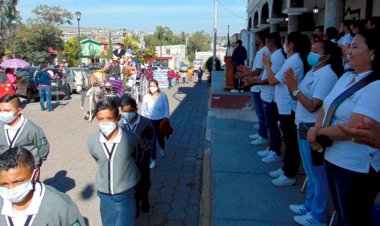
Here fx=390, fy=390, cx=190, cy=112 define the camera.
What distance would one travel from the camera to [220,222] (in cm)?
416

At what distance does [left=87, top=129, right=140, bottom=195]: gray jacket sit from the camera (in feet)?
11.5

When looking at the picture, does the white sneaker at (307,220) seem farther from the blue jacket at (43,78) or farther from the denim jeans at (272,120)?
the blue jacket at (43,78)

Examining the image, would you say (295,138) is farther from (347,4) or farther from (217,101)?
(347,4)

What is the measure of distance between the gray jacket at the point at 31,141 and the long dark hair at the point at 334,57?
3.01 m

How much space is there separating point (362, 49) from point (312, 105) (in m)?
1.05

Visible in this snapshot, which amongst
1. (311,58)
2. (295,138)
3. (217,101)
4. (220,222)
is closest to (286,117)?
(295,138)

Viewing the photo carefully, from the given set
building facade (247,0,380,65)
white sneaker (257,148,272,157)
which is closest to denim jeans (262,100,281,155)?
white sneaker (257,148,272,157)

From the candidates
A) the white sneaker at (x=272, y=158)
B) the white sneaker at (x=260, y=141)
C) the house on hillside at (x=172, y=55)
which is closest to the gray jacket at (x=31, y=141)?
the white sneaker at (x=272, y=158)

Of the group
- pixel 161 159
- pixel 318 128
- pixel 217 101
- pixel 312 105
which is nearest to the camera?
pixel 318 128

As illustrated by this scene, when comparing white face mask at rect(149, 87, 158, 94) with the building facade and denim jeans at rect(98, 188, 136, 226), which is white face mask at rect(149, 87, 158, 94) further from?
the building facade

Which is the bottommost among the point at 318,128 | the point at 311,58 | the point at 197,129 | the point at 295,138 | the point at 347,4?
the point at 197,129

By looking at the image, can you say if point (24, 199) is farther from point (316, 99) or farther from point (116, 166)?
point (316, 99)

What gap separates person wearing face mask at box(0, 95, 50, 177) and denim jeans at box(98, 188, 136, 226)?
0.81 meters

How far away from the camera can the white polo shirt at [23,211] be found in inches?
83.7
